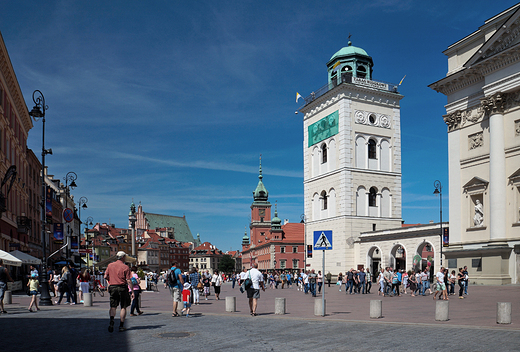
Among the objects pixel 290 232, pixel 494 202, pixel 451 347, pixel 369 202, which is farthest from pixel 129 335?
pixel 290 232

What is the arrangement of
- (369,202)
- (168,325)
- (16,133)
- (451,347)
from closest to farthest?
Answer: (451,347)
(168,325)
(16,133)
(369,202)

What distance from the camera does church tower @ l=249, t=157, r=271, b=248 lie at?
470ft

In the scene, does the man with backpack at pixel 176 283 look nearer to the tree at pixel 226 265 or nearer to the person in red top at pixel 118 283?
the person in red top at pixel 118 283

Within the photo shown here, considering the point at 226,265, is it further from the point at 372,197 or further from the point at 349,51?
the point at 349,51

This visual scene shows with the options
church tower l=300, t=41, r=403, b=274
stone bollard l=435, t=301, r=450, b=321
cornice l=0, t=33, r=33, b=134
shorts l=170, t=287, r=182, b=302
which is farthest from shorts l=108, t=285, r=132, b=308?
church tower l=300, t=41, r=403, b=274

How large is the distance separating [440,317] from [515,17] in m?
22.8

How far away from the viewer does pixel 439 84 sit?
36062mm

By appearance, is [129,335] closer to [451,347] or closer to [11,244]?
[451,347]

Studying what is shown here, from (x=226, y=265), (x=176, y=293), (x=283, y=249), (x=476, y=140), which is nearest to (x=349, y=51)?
(x=476, y=140)

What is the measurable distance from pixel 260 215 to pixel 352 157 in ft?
304

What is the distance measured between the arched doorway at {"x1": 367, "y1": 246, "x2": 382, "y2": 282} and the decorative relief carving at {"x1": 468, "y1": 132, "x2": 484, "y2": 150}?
69.0ft

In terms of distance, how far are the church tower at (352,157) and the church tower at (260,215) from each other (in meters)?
81.0

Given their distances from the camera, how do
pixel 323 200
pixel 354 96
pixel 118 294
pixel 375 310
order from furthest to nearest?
1. pixel 323 200
2. pixel 354 96
3. pixel 375 310
4. pixel 118 294

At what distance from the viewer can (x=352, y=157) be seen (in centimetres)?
5631
